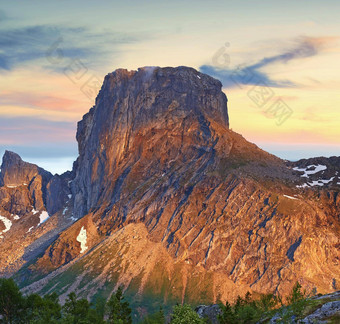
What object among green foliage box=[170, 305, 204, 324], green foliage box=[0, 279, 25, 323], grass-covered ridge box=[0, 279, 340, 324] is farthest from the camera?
green foliage box=[0, 279, 25, 323]

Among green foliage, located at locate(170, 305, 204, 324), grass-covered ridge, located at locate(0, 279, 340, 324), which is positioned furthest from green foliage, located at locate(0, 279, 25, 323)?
green foliage, located at locate(170, 305, 204, 324)

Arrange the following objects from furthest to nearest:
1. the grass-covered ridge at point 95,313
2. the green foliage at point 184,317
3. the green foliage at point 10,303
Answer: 1. the green foliage at point 10,303
2. the green foliage at point 184,317
3. the grass-covered ridge at point 95,313

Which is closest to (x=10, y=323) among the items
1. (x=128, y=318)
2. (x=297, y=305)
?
(x=128, y=318)

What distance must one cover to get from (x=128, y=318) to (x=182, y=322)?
3228 centimetres

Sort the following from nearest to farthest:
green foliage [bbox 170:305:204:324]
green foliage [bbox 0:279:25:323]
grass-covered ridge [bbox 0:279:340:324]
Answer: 1. grass-covered ridge [bbox 0:279:340:324]
2. green foliage [bbox 170:305:204:324]
3. green foliage [bbox 0:279:25:323]

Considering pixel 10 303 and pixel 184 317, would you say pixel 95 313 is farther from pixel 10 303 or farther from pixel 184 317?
pixel 184 317

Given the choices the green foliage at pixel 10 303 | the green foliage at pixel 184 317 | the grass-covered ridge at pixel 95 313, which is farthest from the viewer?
the green foliage at pixel 10 303

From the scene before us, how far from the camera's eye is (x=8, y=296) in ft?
348

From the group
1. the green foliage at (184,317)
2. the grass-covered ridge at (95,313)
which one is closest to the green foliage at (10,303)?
the grass-covered ridge at (95,313)

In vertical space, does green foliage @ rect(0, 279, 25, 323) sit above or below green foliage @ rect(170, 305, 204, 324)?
above

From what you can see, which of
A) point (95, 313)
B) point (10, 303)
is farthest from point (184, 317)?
point (10, 303)

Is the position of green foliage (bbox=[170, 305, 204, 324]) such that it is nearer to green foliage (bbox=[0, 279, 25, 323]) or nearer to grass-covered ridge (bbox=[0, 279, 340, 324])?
grass-covered ridge (bbox=[0, 279, 340, 324])

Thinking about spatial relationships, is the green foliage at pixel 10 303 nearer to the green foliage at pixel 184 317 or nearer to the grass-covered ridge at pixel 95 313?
the grass-covered ridge at pixel 95 313

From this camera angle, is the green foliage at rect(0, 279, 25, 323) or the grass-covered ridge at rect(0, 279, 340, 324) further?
the green foliage at rect(0, 279, 25, 323)
